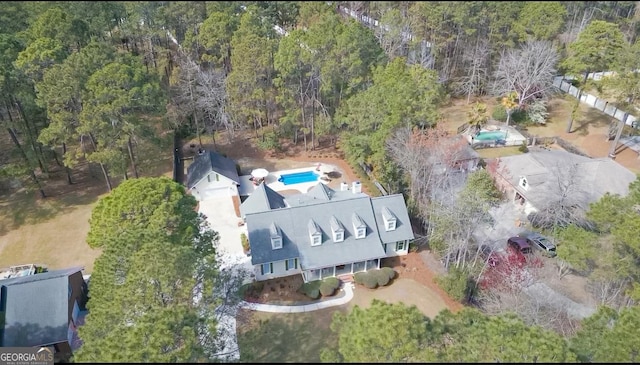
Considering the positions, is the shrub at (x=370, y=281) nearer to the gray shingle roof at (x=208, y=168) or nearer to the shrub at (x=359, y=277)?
the shrub at (x=359, y=277)

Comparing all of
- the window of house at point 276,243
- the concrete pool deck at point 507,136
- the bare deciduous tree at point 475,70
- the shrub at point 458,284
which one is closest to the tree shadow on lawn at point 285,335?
the window of house at point 276,243

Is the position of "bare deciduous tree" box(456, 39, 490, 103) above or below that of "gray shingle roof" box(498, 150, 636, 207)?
above

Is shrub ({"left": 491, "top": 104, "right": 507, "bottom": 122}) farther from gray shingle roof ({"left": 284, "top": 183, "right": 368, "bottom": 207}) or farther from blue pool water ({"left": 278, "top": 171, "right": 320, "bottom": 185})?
gray shingle roof ({"left": 284, "top": 183, "right": 368, "bottom": 207})

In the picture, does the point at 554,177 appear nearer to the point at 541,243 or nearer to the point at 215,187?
the point at 541,243

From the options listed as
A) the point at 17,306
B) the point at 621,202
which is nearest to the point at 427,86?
the point at 621,202

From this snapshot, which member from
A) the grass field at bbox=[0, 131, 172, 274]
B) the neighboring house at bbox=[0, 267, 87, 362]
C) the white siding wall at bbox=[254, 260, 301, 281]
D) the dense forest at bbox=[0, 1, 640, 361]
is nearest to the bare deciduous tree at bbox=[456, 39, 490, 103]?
the dense forest at bbox=[0, 1, 640, 361]

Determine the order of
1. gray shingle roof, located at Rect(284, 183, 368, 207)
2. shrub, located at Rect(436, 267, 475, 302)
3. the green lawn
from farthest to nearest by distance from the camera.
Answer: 1. the green lawn
2. gray shingle roof, located at Rect(284, 183, 368, 207)
3. shrub, located at Rect(436, 267, 475, 302)
